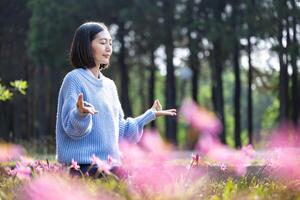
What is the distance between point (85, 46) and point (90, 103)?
0.38 metres

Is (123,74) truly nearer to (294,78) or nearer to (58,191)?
(294,78)

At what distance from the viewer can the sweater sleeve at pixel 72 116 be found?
170 inches

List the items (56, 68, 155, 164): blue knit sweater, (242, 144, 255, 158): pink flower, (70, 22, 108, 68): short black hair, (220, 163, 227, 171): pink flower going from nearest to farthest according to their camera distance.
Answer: (242, 144, 255, 158): pink flower
(220, 163, 227, 171): pink flower
(56, 68, 155, 164): blue knit sweater
(70, 22, 108, 68): short black hair

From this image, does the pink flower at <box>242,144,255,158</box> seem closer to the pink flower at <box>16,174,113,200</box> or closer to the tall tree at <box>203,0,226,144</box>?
the pink flower at <box>16,174,113,200</box>

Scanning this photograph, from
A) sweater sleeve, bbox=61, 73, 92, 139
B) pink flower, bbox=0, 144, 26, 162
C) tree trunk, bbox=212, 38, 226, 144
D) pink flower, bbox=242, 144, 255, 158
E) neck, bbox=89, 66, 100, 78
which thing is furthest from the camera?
tree trunk, bbox=212, 38, 226, 144

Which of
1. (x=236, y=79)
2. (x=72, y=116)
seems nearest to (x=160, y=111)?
(x=72, y=116)

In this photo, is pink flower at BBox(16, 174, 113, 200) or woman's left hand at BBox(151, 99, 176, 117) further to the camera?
woman's left hand at BBox(151, 99, 176, 117)

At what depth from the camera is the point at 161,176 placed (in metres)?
3.20

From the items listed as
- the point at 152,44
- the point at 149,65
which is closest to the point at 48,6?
the point at 152,44

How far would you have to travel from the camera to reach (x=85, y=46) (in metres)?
4.80

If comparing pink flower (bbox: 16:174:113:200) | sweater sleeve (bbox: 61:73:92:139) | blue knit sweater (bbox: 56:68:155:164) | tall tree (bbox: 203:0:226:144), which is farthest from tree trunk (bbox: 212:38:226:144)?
pink flower (bbox: 16:174:113:200)

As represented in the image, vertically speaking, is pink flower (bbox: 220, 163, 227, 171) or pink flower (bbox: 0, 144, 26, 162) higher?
pink flower (bbox: 220, 163, 227, 171)

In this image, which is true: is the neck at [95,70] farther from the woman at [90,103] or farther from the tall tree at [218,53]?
the tall tree at [218,53]

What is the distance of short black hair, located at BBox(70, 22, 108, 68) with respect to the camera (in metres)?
4.80
